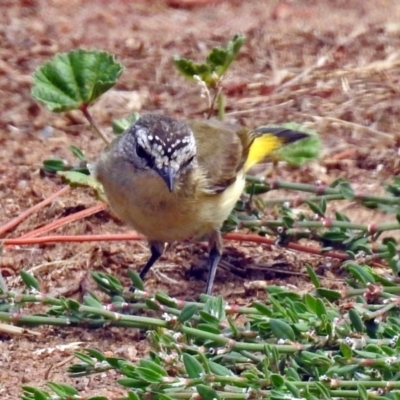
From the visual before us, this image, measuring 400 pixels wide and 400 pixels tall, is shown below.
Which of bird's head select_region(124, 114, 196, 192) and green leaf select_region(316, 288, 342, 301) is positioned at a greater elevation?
bird's head select_region(124, 114, 196, 192)

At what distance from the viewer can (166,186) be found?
4.54 m

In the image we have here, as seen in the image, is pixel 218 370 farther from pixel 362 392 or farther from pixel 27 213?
pixel 27 213

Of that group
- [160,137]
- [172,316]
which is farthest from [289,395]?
[160,137]

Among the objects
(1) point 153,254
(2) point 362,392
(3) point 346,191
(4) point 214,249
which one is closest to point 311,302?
(2) point 362,392

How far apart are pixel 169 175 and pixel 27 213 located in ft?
3.91

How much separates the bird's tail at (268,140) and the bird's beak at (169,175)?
1.03 metres

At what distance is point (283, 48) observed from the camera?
771 cm

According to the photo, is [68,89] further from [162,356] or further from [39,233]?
[162,356]

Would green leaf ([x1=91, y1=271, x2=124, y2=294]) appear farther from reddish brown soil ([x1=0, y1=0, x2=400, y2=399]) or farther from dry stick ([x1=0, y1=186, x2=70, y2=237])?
dry stick ([x1=0, y1=186, x2=70, y2=237])

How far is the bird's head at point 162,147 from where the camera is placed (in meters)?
4.51

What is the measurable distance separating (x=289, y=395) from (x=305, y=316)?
0.43 metres

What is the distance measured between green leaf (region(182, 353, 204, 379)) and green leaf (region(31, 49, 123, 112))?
246 centimetres

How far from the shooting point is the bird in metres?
4.54

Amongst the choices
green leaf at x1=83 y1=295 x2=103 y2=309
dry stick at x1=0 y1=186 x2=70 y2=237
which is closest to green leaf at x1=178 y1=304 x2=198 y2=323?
green leaf at x1=83 y1=295 x2=103 y2=309
